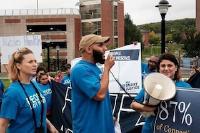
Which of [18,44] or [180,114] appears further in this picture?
[18,44]

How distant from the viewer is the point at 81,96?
189 inches

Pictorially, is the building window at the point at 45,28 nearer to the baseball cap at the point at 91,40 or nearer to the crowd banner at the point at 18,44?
the crowd banner at the point at 18,44

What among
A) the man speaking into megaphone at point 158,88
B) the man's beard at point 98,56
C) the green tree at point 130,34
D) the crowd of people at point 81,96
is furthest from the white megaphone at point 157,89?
the green tree at point 130,34

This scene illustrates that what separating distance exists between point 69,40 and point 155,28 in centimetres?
6560

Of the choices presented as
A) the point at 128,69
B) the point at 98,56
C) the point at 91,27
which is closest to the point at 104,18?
the point at 91,27

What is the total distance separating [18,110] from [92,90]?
753mm

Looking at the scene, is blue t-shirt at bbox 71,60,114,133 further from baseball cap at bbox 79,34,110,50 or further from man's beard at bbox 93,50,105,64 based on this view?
baseball cap at bbox 79,34,110,50

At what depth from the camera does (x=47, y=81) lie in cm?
890

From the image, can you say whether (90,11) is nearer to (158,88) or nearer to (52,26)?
(52,26)

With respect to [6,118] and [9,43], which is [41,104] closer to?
[6,118]

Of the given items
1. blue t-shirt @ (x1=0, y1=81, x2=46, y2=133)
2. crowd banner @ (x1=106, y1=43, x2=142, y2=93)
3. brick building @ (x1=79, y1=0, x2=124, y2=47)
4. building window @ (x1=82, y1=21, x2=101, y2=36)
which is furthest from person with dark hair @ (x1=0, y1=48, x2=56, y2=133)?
building window @ (x1=82, y1=21, x2=101, y2=36)

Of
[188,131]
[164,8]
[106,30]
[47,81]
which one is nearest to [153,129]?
[188,131]

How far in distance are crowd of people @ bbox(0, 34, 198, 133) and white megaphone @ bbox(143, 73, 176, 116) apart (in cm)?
10

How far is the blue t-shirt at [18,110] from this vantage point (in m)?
4.59
